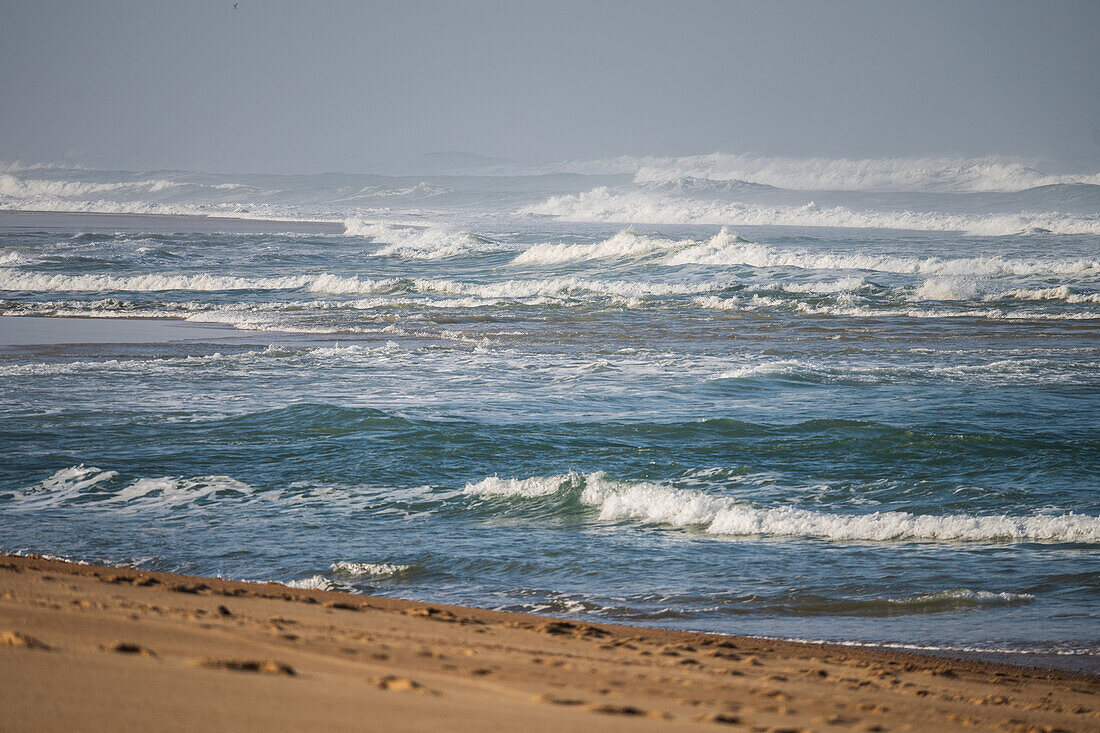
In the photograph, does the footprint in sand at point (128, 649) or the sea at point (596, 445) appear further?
the sea at point (596, 445)

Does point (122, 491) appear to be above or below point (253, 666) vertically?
below

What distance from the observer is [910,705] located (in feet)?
11.9

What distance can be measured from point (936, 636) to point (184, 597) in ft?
13.5

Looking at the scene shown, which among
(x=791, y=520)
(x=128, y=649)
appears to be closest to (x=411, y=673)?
(x=128, y=649)

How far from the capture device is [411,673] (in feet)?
10.2

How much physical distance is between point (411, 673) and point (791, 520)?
507 cm

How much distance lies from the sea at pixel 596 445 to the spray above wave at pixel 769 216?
38374 millimetres

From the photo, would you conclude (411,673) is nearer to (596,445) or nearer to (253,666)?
(253,666)

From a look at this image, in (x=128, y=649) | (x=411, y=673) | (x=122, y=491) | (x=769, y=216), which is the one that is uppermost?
(x=769, y=216)

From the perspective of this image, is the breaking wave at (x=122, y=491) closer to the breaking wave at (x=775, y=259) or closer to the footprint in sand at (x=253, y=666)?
the footprint in sand at (x=253, y=666)

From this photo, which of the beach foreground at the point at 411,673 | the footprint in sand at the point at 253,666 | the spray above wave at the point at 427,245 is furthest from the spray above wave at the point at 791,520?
the spray above wave at the point at 427,245

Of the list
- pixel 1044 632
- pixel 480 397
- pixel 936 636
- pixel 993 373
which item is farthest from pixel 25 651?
pixel 993 373

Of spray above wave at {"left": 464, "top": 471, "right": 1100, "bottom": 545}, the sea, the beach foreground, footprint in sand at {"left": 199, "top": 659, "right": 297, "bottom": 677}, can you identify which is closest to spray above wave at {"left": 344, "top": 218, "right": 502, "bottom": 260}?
the sea

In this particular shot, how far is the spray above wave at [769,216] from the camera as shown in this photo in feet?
207
